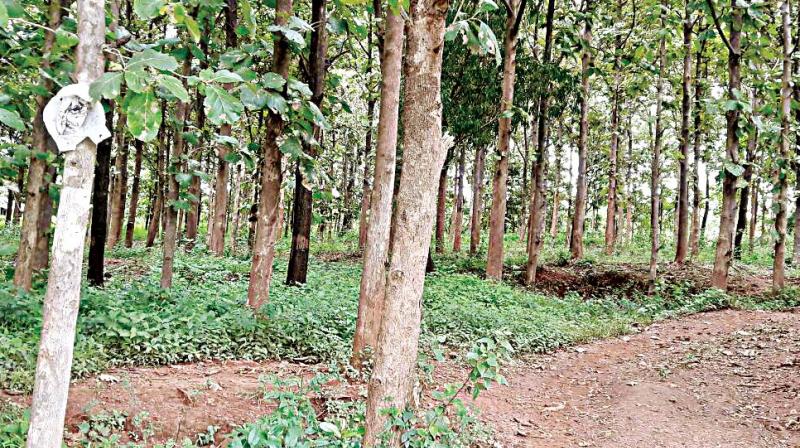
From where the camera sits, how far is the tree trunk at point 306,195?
27.6 ft

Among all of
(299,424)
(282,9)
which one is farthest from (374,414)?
(282,9)

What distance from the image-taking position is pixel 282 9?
5.30 metres

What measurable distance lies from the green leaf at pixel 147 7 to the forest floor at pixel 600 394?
8.86ft

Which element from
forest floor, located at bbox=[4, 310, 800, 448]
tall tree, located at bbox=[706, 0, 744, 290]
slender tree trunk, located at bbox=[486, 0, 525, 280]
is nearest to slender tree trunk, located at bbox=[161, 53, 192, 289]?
forest floor, located at bbox=[4, 310, 800, 448]

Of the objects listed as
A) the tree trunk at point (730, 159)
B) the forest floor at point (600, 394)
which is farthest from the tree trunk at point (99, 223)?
the tree trunk at point (730, 159)

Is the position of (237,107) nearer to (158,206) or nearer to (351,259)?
(351,259)

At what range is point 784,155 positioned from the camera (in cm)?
923

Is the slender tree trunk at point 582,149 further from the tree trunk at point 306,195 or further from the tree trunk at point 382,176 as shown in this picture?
the tree trunk at point 382,176

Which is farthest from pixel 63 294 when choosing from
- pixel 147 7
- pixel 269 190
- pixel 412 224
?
pixel 269 190

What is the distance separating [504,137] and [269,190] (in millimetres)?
6547

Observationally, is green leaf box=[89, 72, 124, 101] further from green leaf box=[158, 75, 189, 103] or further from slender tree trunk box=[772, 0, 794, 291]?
slender tree trunk box=[772, 0, 794, 291]

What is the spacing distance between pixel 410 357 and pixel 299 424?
91 cm

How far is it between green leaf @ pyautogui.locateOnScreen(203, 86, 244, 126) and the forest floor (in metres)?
2.36

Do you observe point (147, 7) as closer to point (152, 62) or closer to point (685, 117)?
point (152, 62)
